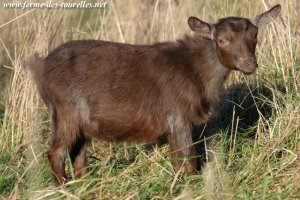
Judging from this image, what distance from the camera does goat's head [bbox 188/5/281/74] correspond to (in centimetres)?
582

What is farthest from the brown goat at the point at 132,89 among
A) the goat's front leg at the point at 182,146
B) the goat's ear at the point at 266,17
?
the goat's ear at the point at 266,17

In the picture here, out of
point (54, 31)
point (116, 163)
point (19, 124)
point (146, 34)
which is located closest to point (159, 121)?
point (116, 163)

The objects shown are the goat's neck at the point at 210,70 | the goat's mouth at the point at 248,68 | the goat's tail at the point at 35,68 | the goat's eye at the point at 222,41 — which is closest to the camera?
the goat's mouth at the point at 248,68

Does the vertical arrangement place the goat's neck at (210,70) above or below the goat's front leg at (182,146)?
above

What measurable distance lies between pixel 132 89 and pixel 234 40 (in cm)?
106

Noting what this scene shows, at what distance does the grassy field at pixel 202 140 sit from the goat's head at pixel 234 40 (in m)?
0.60

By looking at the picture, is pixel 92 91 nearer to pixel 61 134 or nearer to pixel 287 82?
pixel 61 134

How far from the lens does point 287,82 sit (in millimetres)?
6973

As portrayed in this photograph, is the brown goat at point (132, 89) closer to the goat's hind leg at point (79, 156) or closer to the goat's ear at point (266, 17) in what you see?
the goat's ear at point (266, 17)

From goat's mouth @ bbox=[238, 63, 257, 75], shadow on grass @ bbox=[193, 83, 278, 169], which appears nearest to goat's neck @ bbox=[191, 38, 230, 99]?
goat's mouth @ bbox=[238, 63, 257, 75]

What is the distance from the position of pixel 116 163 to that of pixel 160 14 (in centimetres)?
400

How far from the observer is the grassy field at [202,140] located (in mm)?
5234

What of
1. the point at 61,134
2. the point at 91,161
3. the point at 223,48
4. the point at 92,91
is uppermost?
the point at 223,48

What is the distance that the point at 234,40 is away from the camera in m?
5.90
